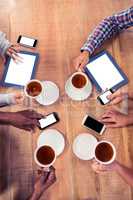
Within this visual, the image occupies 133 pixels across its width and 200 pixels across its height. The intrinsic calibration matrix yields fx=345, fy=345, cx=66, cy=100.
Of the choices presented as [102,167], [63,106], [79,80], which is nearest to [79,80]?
[79,80]

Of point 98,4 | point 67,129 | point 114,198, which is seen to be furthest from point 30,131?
point 98,4

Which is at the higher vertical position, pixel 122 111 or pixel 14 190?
pixel 122 111

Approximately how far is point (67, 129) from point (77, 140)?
0.21 ft

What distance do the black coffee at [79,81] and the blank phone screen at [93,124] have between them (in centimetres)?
14

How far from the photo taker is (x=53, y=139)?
1.41 meters

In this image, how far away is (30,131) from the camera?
4.70 ft

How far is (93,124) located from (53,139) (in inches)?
7.0

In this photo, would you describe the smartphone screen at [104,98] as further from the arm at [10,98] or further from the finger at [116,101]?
the arm at [10,98]

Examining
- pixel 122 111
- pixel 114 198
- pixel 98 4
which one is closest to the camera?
pixel 114 198

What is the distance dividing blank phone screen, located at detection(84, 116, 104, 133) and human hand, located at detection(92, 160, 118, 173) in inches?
5.6

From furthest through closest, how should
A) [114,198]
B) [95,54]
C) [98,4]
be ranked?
[98,4] < [95,54] < [114,198]

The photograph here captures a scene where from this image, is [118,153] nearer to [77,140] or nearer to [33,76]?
[77,140]

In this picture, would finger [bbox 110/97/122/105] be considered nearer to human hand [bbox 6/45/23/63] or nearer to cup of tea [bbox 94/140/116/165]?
cup of tea [bbox 94/140/116/165]

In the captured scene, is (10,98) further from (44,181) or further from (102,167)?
(102,167)
